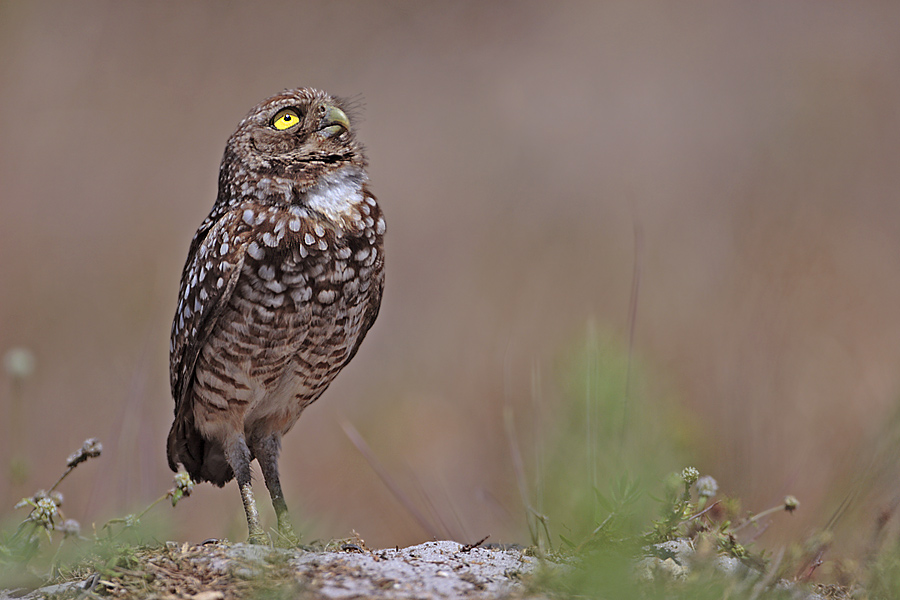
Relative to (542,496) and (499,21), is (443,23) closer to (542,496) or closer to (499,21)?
(499,21)

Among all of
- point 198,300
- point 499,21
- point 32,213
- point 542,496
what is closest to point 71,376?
point 32,213

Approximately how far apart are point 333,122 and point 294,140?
6.9 inches

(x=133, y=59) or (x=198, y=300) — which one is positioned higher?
(x=133, y=59)

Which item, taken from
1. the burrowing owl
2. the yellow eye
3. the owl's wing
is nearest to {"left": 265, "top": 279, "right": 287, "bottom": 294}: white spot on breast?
the burrowing owl

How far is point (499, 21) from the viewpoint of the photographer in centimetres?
1066

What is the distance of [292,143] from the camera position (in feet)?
10.2

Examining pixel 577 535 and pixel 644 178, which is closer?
pixel 577 535

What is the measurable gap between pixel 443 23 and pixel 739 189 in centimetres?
501

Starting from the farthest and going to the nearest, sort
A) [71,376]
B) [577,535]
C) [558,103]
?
1. [558,103]
2. [71,376]
3. [577,535]

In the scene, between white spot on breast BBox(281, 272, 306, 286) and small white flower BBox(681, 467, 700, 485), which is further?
white spot on breast BBox(281, 272, 306, 286)

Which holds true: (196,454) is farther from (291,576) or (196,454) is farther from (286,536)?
(291,576)

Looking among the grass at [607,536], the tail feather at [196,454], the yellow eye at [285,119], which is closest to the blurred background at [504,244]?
the grass at [607,536]

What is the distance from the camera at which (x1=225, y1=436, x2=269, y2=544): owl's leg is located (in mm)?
2924

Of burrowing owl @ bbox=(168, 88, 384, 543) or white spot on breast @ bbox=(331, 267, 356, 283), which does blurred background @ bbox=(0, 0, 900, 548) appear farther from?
white spot on breast @ bbox=(331, 267, 356, 283)
